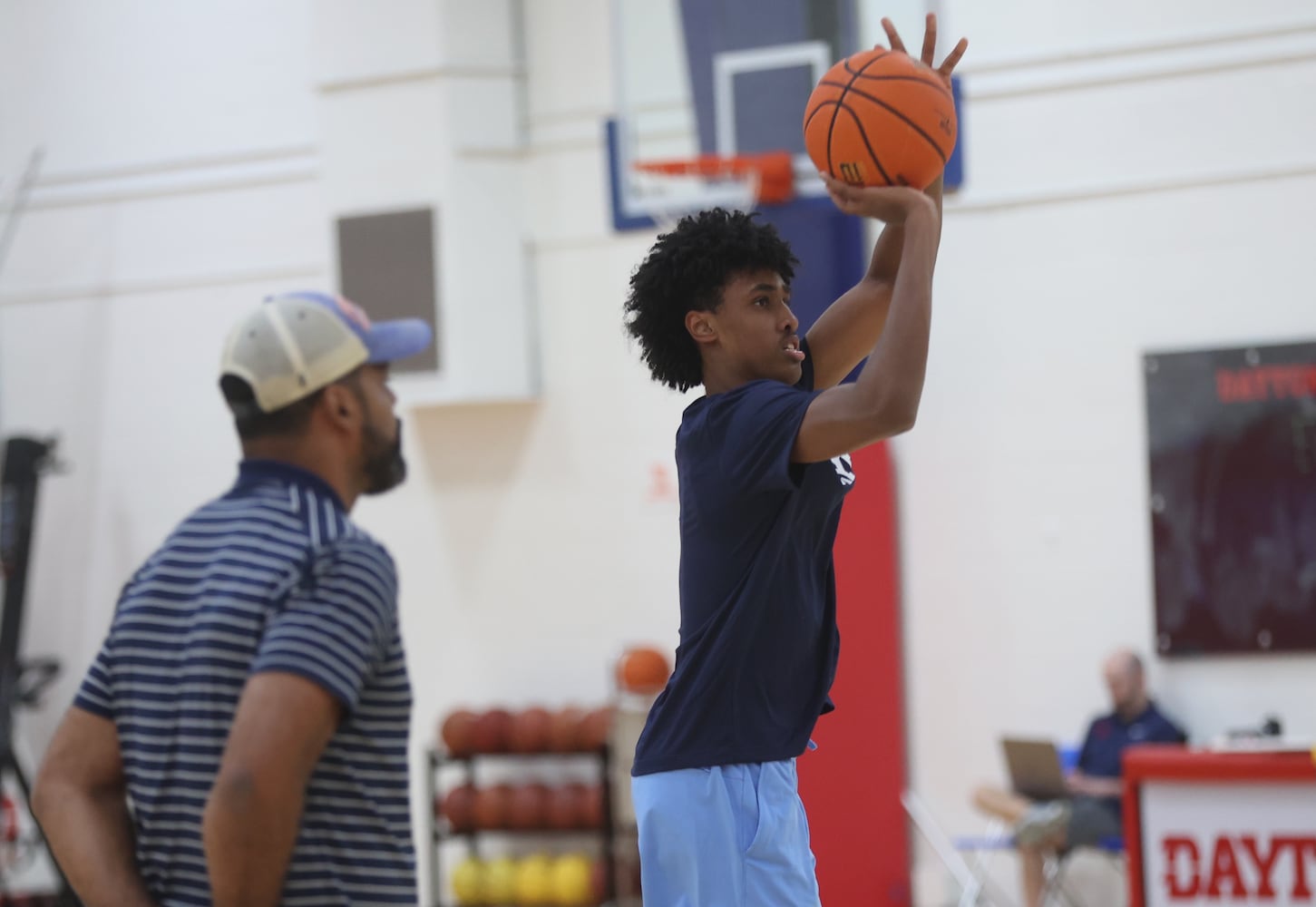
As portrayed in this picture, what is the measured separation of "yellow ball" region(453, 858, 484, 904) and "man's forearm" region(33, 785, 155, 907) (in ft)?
18.0

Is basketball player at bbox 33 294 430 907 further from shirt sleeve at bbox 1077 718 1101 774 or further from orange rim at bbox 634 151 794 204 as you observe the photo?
shirt sleeve at bbox 1077 718 1101 774

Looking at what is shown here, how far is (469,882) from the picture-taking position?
279 inches

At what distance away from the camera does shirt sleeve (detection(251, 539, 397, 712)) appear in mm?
1632

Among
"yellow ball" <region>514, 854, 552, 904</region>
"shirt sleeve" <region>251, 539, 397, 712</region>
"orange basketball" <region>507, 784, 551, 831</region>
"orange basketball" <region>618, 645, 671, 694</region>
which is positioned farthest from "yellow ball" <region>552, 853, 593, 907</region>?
"shirt sleeve" <region>251, 539, 397, 712</region>

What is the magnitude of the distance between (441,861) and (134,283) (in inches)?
139

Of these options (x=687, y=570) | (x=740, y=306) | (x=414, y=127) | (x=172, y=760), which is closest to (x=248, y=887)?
(x=172, y=760)

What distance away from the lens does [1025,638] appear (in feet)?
22.2

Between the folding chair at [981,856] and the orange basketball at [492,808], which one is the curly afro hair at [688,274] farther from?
the orange basketball at [492,808]

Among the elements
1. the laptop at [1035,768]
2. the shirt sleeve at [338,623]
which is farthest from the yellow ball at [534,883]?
the shirt sleeve at [338,623]

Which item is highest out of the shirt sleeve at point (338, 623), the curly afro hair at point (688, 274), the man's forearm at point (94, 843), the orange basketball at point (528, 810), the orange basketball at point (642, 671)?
the curly afro hair at point (688, 274)

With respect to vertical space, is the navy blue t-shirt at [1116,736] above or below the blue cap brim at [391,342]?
below

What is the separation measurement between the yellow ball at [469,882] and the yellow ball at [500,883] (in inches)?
1.0

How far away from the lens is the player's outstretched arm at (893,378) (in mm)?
1852

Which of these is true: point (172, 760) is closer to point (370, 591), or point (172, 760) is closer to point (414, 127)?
point (370, 591)
